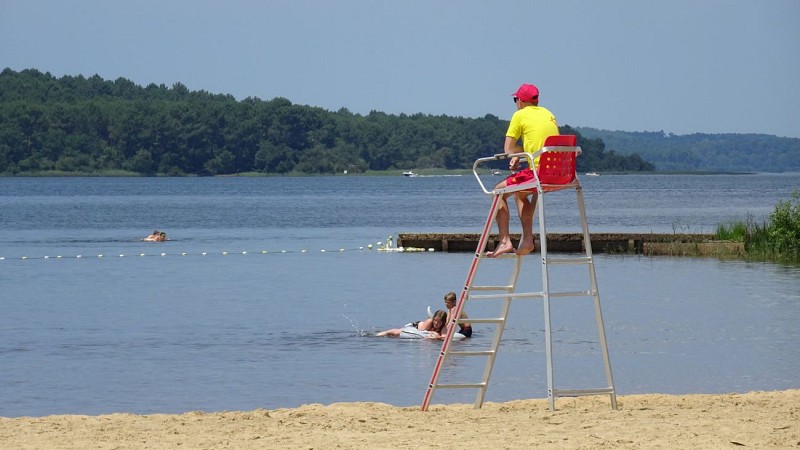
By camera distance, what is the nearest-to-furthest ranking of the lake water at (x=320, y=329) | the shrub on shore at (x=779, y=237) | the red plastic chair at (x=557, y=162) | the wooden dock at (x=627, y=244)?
the red plastic chair at (x=557, y=162) < the lake water at (x=320, y=329) < the shrub on shore at (x=779, y=237) < the wooden dock at (x=627, y=244)

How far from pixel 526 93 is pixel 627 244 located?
29.5m

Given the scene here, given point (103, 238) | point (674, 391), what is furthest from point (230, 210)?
point (674, 391)

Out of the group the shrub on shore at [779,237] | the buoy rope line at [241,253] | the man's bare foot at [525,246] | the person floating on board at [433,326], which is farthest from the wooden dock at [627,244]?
the man's bare foot at [525,246]

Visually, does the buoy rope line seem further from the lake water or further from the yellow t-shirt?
the yellow t-shirt

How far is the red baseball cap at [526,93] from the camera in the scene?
11711 mm

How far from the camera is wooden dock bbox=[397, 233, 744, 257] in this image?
125ft

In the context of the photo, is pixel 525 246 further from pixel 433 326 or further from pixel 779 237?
pixel 779 237

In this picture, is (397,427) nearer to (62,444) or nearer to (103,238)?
(62,444)

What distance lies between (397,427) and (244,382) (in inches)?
252

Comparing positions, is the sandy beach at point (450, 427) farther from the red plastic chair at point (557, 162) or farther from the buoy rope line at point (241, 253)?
the buoy rope line at point (241, 253)

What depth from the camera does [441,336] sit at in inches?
870

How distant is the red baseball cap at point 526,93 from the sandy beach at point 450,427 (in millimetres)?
2722

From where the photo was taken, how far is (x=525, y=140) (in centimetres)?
1157

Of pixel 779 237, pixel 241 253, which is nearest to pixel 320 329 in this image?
pixel 779 237
